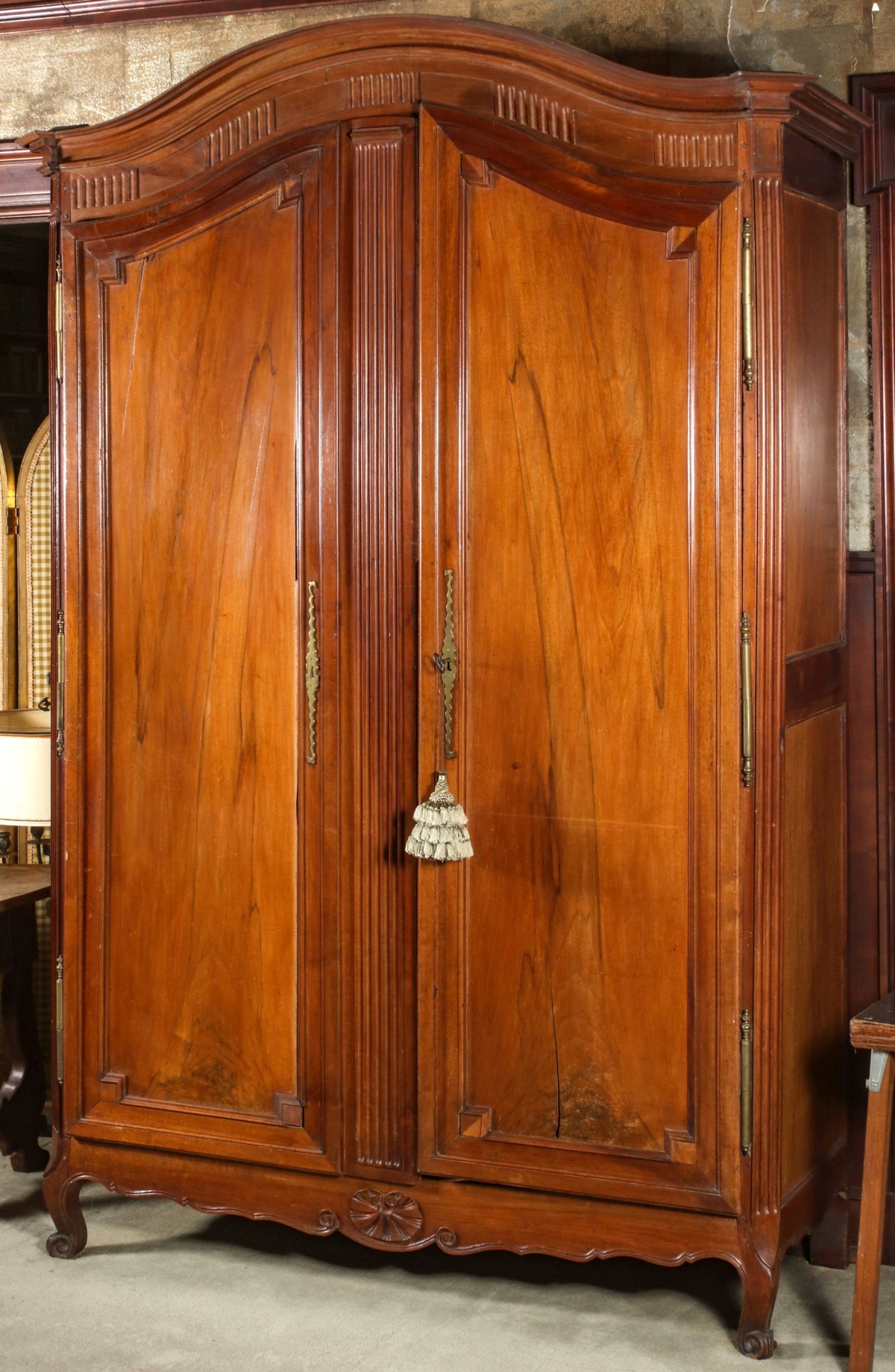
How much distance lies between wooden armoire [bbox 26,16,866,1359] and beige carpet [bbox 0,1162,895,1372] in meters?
0.15

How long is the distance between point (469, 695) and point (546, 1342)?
113cm

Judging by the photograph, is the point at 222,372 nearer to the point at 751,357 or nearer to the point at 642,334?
the point at 642,334

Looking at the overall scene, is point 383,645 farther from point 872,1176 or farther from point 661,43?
point 661,43

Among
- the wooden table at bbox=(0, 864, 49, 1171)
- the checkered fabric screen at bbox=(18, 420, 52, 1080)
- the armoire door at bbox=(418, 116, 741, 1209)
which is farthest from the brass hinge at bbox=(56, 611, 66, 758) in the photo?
the checkered fabric screen at bbox=(18, 420, 52, 1080)

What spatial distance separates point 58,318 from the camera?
2.55 m

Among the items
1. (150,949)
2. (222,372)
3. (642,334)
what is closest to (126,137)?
(222,372)

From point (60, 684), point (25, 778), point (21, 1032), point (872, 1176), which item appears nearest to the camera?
point (872, 1176)

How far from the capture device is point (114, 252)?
2.50 metres

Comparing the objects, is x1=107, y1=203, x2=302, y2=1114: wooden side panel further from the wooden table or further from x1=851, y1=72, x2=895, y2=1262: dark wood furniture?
x1=851, y1=72, x2=895, y2=1262: dark wood furniture

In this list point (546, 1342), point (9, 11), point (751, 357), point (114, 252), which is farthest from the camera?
point (9, 11)

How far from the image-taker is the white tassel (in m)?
2.24

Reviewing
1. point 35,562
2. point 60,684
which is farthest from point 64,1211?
point 35,562

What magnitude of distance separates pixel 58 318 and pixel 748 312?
1.28m

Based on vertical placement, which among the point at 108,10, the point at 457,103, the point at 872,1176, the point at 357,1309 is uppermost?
the point at 108,10
